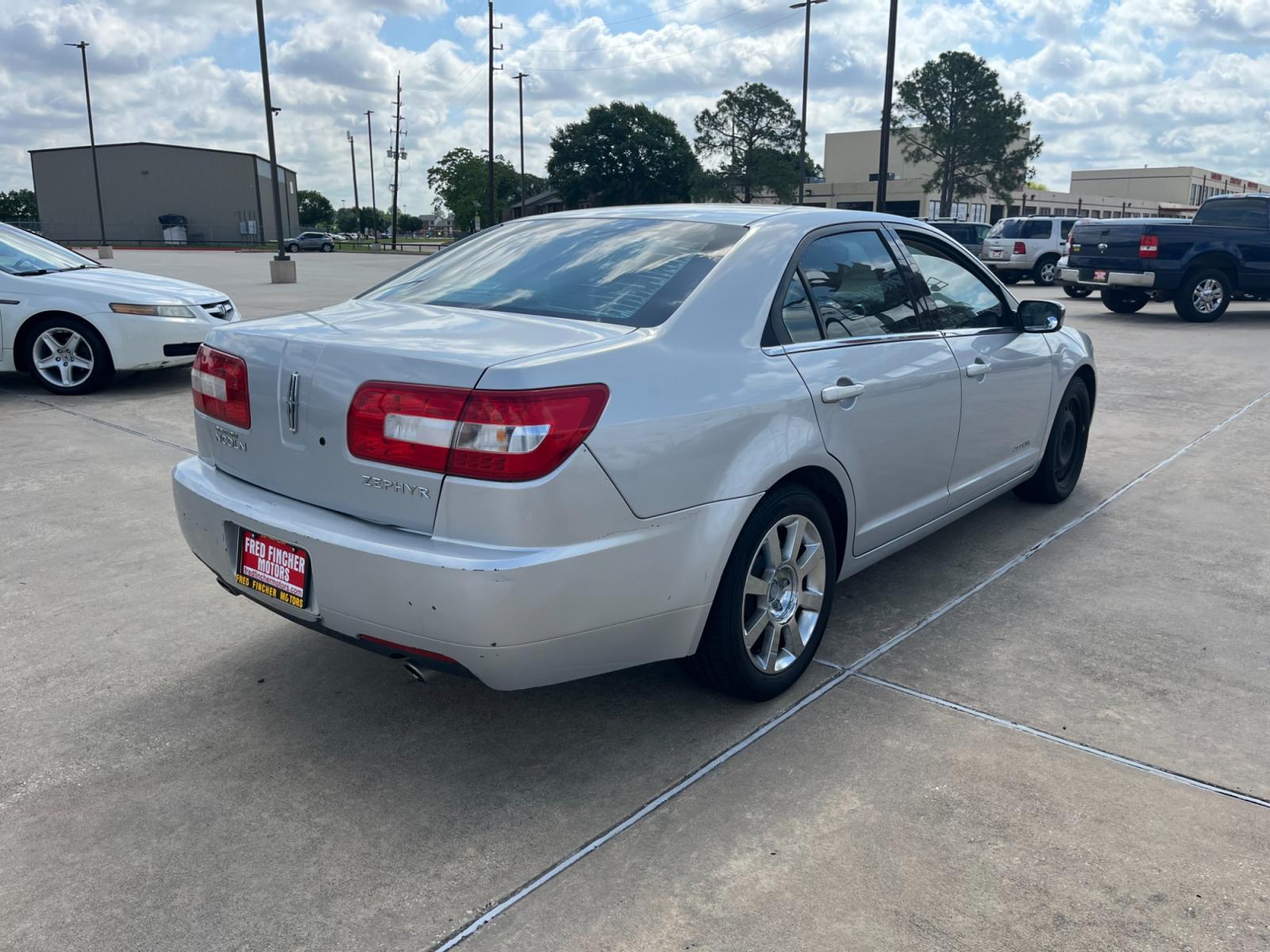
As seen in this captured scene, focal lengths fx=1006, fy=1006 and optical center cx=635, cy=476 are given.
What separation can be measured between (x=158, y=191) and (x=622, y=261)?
299ft

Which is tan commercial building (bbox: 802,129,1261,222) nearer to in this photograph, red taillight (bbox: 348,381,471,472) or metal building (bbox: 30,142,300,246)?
metal building (bbox: 30,142,300,246)

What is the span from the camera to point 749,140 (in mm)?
71062

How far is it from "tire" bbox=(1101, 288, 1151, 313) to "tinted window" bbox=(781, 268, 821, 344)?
14621 millimetres

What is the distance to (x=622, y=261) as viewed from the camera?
10.7ft

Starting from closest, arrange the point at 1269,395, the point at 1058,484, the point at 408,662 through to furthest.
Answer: the point at 408,662, the point at 1058,484, the point at 1269,395

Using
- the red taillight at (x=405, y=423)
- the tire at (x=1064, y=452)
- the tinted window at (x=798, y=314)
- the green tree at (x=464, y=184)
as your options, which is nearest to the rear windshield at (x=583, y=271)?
the tinted window at (x=798, y=314)

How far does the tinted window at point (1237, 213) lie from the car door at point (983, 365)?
1275 centimetres

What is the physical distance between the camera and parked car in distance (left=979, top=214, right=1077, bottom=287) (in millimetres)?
24422

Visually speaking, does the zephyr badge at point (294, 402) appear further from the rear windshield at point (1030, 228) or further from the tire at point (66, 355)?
the rear windshield at point (1030, 228)

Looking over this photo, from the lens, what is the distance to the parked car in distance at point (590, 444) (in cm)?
246

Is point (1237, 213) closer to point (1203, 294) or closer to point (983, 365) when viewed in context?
point (1203, 294)

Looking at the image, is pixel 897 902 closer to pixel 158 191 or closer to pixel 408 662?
pixel 408 662

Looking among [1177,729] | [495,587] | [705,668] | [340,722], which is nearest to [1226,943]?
[1177,729]

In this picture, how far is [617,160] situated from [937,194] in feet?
94.9
